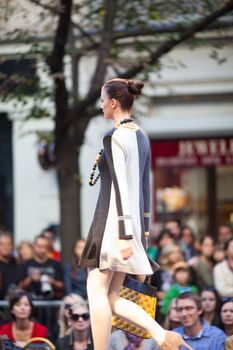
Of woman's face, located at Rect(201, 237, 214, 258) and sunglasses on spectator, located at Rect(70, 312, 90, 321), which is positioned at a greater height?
woman's face, located at Rect(201, 237, 214, 258)

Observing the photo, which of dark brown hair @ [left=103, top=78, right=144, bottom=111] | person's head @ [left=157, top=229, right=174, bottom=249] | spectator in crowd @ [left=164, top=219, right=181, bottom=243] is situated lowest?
person's head @ [left=157, top=229, right=174, bottom=249]

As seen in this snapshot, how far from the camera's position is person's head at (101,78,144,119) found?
24.1 ft

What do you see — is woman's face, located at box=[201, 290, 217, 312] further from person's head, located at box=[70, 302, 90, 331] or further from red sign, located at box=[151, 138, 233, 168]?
red sign, located at box=[151, 138, 233, 168]

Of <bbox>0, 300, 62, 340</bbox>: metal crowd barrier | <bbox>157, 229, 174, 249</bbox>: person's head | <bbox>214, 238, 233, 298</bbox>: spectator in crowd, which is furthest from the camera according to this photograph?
<bbox>157, 229, 174, 249</bbox>: person's head

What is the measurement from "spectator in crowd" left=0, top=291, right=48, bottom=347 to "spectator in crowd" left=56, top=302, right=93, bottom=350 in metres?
0.45

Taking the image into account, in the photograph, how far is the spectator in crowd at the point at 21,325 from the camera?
1061 cm

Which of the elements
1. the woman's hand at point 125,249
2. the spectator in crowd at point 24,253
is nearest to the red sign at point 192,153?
the spectator in crowd at point 24,253

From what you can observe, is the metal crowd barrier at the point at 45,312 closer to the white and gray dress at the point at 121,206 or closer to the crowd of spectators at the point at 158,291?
the crowd of spectators at the point at 158,291

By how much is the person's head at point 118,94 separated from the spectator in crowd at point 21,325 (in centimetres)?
381

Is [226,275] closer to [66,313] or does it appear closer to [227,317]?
[227,317]

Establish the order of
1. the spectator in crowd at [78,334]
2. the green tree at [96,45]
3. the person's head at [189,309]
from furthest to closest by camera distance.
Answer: the green tree at [96,45] < the spectator in crowd at [78,334] < the person's head at [189,309]

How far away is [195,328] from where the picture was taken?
982 cm

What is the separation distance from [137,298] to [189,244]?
820 cm

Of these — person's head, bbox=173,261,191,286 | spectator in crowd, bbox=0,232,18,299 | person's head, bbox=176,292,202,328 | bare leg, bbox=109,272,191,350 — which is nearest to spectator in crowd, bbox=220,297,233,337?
person's head, bbox=176,292,202,328
